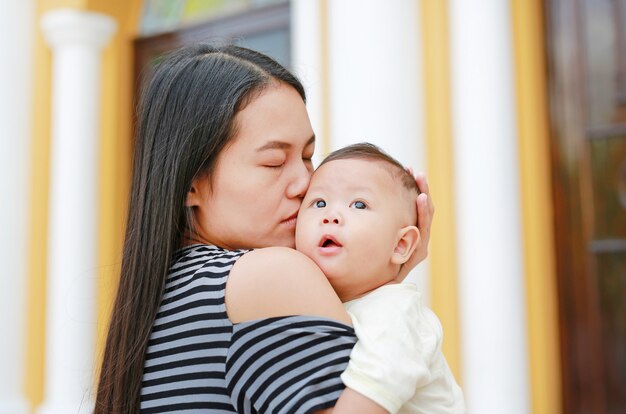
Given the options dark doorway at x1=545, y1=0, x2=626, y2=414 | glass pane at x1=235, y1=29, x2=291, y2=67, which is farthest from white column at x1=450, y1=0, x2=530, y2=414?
glass pane at x1=235, y1=29, x2=291, y2=67

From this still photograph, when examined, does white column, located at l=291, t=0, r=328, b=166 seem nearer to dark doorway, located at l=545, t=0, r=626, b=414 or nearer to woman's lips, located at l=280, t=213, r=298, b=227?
dark doorway, located at l=545, t=0, r=626, b=414

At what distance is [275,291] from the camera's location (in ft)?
3.49

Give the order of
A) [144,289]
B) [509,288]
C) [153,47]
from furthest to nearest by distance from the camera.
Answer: [153,47] < [509,288] < [144,289]

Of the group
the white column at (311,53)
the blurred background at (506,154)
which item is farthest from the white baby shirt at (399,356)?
the white column at (311,53)

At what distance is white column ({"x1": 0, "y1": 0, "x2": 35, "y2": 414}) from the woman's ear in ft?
12.1

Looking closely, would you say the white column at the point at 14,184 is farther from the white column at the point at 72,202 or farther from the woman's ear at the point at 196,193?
the woman's ear at the point at 196,193

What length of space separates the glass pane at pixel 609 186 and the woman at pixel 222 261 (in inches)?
81.0

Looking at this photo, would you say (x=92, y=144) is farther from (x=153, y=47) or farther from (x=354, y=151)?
(x=354, y=151)

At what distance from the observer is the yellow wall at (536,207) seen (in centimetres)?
318

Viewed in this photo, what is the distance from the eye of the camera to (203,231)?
4.27 ft

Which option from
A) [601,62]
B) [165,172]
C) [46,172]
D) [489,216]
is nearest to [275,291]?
[165,172]

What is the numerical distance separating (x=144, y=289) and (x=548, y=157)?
245cm

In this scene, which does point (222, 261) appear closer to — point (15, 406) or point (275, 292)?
point (275, 292)

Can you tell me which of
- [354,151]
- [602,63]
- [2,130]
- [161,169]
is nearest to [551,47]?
[602,63]
